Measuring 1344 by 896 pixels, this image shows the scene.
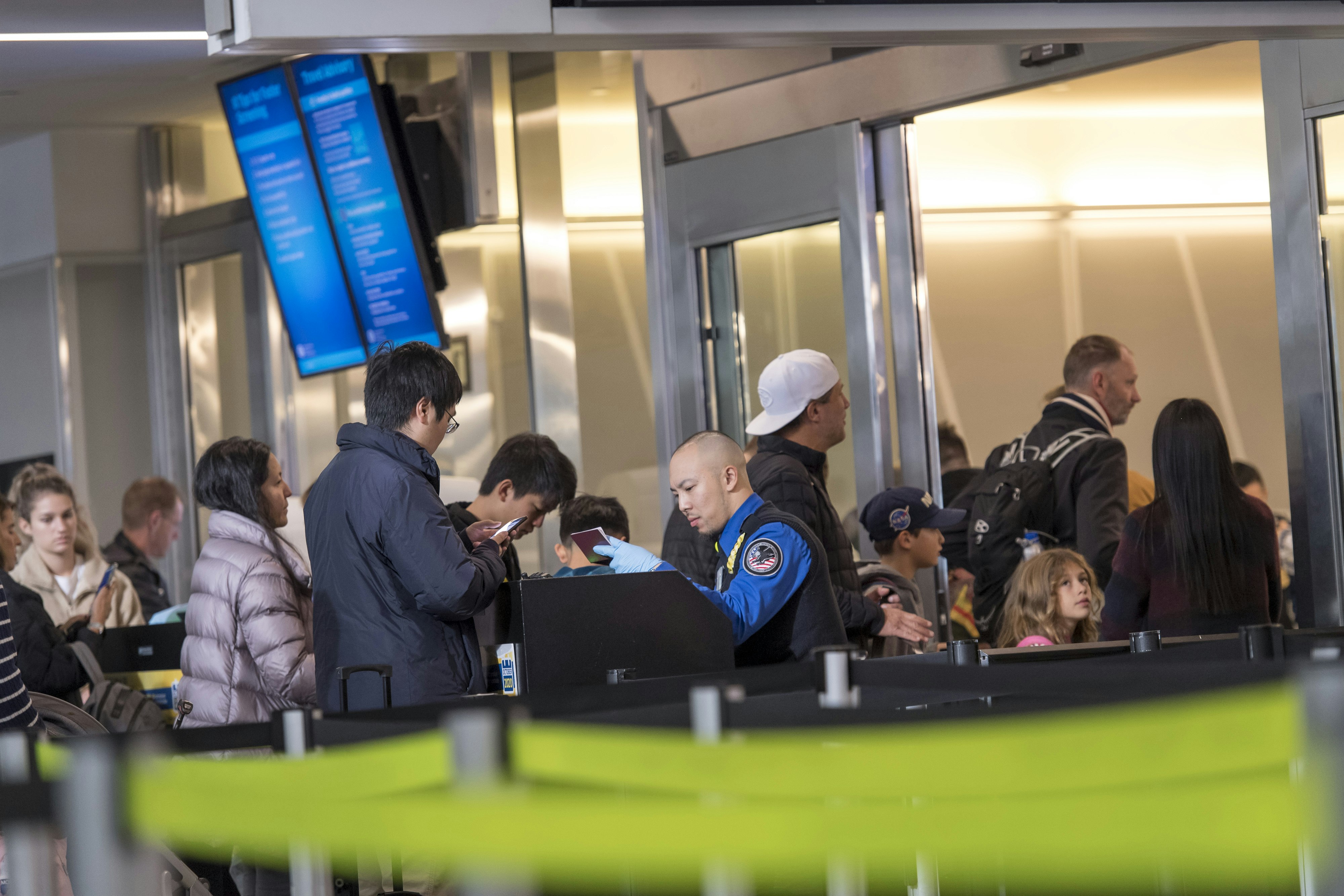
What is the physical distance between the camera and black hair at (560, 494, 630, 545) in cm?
455

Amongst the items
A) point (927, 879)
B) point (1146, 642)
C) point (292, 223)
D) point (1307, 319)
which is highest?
point (292, 223)

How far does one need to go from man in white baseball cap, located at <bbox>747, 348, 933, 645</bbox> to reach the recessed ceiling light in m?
3.81

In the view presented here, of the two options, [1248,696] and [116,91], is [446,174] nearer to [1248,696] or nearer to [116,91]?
[116,91]

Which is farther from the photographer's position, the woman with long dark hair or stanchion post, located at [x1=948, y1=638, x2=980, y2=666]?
the woman with long dark hair

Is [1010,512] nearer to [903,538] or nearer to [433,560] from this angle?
[903,538]

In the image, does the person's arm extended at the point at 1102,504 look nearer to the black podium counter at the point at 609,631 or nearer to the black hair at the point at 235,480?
the black podium counter at the point at 609,631

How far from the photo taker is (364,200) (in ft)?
23.3

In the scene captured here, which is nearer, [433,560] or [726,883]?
[726,883]

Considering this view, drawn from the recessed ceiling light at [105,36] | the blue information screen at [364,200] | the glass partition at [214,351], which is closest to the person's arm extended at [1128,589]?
the blue information screen at [364,200]

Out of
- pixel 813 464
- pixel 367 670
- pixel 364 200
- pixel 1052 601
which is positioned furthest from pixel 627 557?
pixel 364 200

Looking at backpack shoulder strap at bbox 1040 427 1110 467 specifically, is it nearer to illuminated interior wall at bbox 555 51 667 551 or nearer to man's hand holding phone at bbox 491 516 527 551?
man's hand holding phone at bbox 491 516 527 551

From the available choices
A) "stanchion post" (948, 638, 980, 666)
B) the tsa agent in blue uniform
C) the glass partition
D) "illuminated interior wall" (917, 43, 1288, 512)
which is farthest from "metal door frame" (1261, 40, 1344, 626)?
the glass partition

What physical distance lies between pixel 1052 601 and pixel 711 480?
1.51 meters

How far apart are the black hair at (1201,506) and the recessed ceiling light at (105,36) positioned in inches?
181
